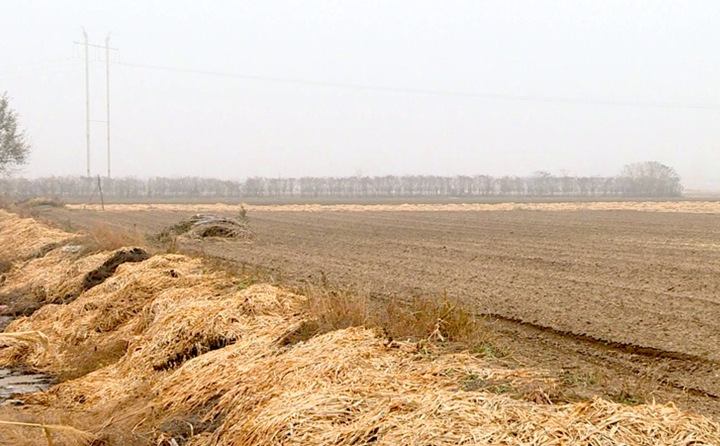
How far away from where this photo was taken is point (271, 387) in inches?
261

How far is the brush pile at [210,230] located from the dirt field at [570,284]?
3.62ft

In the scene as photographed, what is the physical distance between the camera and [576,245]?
74.8ft

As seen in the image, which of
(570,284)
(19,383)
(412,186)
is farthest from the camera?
(412,186)

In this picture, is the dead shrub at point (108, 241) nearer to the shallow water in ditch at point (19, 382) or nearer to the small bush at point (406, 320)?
the shallow water in ditch at point (19, 382)

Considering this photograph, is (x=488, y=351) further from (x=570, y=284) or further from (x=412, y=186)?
(x=412, y=186)

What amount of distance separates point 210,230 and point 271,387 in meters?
20.1

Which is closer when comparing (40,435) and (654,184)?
(40,435)

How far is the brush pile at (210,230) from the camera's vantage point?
84.5 ft

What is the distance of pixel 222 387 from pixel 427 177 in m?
116

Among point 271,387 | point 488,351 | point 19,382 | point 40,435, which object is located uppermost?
point 488,351

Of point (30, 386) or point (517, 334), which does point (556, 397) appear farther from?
point (30, 386)

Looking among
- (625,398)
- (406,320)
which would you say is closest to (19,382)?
(406,320)

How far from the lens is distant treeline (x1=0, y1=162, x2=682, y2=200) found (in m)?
111

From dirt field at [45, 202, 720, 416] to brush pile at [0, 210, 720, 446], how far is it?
1114 millimetres
